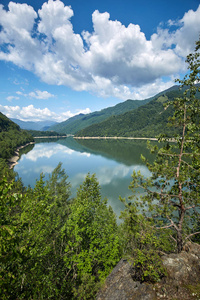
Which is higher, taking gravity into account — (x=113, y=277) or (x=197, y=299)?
(x=197, y=299)

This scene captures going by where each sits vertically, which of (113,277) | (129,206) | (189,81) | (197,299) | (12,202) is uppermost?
(189,81)

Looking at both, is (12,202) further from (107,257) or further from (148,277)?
(107,257)

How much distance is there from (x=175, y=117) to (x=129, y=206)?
7437 millimetres

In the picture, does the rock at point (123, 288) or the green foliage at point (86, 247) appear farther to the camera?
the green foliage at point (86, 247)

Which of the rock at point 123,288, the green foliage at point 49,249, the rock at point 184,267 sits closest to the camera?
the green foliage at point 49,249

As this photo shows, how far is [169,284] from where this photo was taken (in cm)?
731

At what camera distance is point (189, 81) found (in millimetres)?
9344

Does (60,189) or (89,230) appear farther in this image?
(60,189)

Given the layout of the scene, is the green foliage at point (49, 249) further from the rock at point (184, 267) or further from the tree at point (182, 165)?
the tree at point (182, 165)

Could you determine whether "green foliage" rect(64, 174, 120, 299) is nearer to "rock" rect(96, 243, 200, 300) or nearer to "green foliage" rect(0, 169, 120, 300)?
"green foliage" rect(0, 169, 120, 300)

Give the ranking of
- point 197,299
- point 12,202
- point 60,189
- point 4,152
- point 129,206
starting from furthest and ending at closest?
point 4,152
point 60,189
point 129,206
point 197,299
point 12,202

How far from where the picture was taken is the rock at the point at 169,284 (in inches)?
275

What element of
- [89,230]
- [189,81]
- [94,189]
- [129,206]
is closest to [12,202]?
[129,206]

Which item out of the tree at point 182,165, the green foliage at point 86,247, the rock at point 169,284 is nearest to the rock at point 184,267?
the rock at point 169,284
